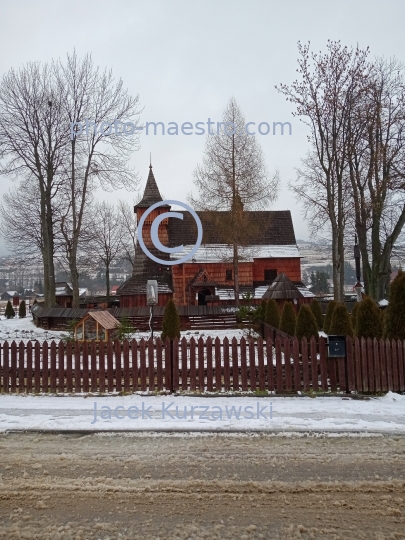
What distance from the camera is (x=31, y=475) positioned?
487cm

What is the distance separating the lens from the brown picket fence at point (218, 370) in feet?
27.5

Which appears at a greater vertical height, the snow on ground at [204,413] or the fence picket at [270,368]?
the fence picket at [270,368]

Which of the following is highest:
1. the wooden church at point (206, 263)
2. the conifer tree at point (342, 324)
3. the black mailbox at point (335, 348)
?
the wooden church at point (206, 263)

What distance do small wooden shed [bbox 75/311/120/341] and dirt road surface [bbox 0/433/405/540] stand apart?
9.05m

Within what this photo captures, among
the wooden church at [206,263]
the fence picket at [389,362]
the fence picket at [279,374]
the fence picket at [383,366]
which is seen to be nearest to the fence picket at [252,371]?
the fence picket at [279,374]

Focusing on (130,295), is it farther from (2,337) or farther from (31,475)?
(31,475)

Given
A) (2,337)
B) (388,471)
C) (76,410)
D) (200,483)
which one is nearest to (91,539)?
(200,483)

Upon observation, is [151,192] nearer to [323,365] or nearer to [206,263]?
[206,263]

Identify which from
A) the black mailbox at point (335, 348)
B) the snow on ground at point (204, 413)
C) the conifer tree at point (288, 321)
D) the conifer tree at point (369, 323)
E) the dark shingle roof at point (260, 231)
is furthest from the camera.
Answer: the dark shingle roof at point (260, 231)

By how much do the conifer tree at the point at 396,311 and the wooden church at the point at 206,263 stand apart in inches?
656

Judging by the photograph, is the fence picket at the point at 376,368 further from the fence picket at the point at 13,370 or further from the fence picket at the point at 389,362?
the fence picket at the point at 13,370

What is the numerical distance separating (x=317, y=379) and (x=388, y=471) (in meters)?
3.58

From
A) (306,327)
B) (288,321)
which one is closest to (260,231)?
(288,321)

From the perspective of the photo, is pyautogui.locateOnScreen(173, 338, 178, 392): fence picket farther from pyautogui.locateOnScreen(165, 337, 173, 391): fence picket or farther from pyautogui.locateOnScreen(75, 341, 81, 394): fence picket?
pyautogui.locateOnScreen(75, 341, 81, 394): fence picket
